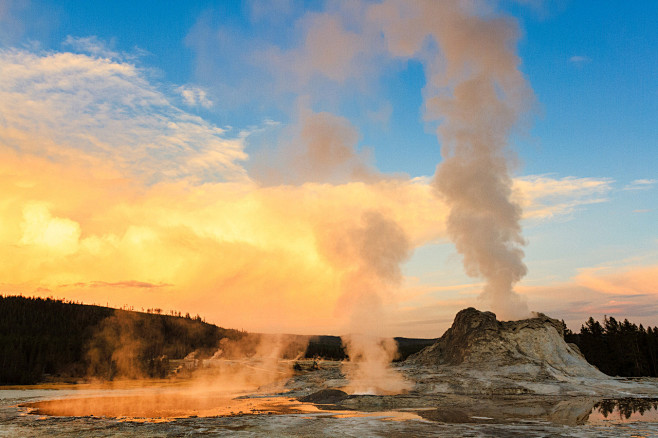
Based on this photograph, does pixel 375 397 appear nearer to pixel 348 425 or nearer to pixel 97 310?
pixel 348 425

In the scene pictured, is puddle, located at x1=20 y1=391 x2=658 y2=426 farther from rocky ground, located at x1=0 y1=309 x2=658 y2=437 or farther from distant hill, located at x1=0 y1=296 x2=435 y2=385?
distant hill, located at x1=0 y1=296 x2=435 y2=385

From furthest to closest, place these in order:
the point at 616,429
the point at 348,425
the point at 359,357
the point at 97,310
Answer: the point at 97,310 < the point at 359,357 < the point at 348,425 < the point at 616,429

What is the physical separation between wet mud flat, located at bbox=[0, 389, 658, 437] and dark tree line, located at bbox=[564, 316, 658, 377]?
42791 millimetres

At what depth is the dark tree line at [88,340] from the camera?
A: 87.8 meters

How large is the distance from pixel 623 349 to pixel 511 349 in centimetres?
3889

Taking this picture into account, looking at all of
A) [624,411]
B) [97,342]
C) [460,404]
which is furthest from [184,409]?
[97,342]

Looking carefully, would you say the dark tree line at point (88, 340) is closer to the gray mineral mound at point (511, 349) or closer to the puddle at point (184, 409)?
the puddle at point (184, 409)

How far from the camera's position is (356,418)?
24.4m

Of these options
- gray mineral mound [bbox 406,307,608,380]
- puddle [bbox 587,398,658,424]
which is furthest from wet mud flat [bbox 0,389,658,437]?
gray mineral mound [bbox 406,307,608,380]

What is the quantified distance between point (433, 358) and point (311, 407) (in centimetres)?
2641

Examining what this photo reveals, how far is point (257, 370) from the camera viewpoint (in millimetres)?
79562

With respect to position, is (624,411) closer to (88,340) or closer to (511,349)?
(511,349)

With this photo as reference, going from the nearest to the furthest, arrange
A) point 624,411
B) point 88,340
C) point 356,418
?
point 356,418, point 624,411, point 88,340

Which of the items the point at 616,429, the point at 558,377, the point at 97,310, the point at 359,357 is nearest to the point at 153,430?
the point at 616,429
